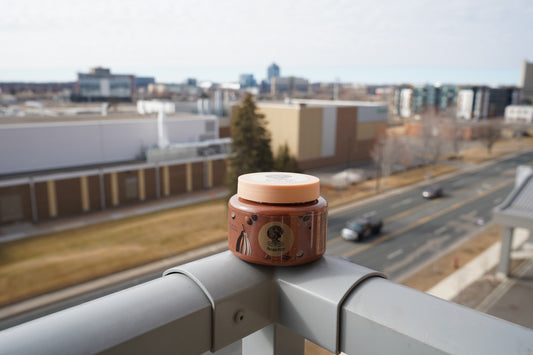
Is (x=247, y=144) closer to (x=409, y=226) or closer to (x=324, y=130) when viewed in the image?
(x=409, y=226)

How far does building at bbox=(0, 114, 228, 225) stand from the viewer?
77.7 ft

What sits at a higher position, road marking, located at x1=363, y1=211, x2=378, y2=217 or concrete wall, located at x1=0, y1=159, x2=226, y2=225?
concrete wall, located at x1=0, y1=159, x2=226, y2=225

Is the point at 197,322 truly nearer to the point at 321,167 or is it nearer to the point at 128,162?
the point at 128,162

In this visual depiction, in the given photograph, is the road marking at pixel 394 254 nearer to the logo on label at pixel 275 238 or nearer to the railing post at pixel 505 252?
the railing post at pixel 505 252

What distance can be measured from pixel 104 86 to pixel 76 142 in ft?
118

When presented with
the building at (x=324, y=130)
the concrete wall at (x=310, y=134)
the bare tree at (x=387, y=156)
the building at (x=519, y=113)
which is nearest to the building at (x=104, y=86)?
the building at (x=324, y=130)

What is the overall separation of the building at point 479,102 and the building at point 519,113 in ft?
9.90

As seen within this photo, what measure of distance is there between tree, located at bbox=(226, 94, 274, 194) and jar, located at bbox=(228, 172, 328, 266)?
1967 cm

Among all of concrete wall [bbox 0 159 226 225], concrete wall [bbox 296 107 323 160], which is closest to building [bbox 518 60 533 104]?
concrete wall [bbox 296 107 323 160]

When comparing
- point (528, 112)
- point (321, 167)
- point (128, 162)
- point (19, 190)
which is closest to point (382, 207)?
point (321, 167)

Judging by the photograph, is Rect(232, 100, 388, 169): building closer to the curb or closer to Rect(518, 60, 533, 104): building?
the curb

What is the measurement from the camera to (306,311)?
184 cm

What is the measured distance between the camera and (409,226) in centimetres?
2319

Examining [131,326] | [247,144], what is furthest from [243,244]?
[247,144]
